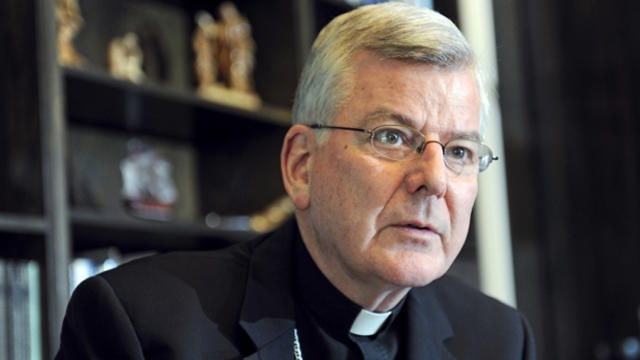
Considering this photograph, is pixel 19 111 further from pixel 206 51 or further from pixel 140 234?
pixel 206 51

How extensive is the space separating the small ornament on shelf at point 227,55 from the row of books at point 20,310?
38.7 inches

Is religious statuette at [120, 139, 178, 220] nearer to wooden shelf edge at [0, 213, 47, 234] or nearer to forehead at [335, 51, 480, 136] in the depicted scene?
wooden shelf edge at [0, 213, 47, 234]

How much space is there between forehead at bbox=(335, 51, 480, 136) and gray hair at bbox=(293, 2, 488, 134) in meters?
0.01

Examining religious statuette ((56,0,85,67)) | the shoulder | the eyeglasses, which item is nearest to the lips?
the eyeglasses

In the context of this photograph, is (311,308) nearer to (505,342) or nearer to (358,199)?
(358,199)

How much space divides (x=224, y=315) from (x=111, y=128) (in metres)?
1.70

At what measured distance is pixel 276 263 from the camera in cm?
167

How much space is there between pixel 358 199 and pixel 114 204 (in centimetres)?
180

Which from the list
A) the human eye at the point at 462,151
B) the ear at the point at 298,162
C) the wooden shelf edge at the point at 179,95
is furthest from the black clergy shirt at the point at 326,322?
the wooden shelf edge at the point at 179,95

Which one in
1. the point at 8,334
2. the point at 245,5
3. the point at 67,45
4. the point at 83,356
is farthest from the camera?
the point at 245,5

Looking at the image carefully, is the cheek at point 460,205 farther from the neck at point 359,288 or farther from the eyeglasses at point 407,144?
the neck at point 359,288

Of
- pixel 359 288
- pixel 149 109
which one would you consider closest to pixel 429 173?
pixel 359 288

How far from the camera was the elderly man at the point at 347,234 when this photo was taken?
1462 millimetres

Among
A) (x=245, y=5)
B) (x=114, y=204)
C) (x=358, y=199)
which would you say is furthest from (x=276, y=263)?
(x=245, y=5)
